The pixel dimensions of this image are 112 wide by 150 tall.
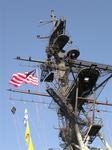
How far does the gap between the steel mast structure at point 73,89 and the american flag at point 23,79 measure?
0.89 meters

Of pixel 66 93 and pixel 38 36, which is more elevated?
pixel 38 36

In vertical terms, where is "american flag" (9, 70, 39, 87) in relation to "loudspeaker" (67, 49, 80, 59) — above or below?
below

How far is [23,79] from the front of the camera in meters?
48.1

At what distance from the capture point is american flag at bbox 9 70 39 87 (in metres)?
47.6

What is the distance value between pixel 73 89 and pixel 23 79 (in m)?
3.79

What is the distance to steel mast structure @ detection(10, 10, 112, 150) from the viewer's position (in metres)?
46.2

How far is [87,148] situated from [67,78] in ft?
22.2

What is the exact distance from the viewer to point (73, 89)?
1848 inches

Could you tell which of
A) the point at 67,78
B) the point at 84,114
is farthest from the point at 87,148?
the point at 67,78

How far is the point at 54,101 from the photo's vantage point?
47.6 meters

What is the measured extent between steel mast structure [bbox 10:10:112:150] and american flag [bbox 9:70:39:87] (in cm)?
89

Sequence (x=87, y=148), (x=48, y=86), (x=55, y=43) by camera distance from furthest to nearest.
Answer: (x=55, y=43) < (x=48, y=86) < (x=87, y=148)

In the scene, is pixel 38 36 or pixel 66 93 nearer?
pixel 66 93

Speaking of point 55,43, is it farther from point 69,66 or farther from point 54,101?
point 54,101
